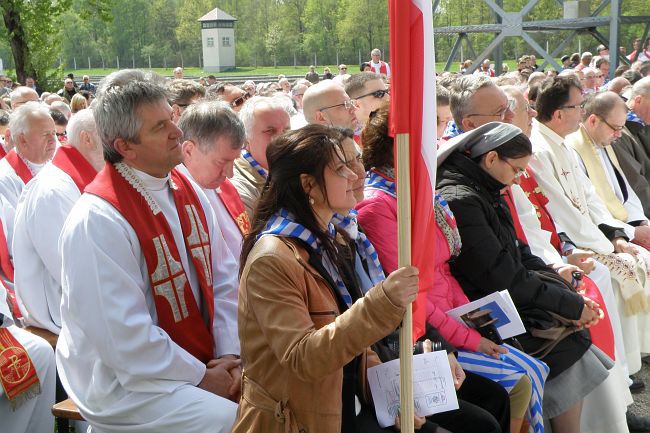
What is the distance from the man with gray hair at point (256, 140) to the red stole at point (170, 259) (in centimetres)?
89

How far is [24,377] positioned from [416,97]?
2357 millimetres

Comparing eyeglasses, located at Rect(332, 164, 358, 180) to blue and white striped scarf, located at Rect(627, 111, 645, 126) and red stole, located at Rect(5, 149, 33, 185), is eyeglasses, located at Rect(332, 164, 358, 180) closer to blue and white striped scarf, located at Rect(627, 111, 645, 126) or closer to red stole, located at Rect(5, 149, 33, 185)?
red stole, located at Rect(5, 149, 33, 185)

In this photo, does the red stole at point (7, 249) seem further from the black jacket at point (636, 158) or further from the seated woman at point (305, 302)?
the black jacket at point (636, 158)

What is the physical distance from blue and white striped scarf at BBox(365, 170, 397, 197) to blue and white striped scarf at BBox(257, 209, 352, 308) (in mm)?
998

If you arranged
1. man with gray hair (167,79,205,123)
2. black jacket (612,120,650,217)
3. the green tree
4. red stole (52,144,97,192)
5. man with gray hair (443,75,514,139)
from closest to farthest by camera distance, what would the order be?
red stole (52,144,97,192) < man with gray hair (443,75,514,139) < man with gray hair (167,79,205,123) < black jacket (612,120,650,217) < the green tree

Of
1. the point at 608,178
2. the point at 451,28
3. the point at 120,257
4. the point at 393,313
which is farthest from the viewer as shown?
the point at 451,28

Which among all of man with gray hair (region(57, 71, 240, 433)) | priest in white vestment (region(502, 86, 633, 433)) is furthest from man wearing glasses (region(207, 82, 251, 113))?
man with gray hair (region(57, 71, 240, 433))

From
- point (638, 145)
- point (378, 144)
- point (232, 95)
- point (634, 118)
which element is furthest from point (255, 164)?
point (634, 118)

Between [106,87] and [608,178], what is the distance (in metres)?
4.30

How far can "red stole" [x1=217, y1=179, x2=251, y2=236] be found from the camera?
3902mm

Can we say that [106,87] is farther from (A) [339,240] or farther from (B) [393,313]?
(B) [393,313]

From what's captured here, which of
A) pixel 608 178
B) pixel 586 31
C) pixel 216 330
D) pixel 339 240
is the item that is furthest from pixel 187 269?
pixel 586 31

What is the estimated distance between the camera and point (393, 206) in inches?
146

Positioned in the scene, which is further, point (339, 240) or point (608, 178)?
point (608, 178)
